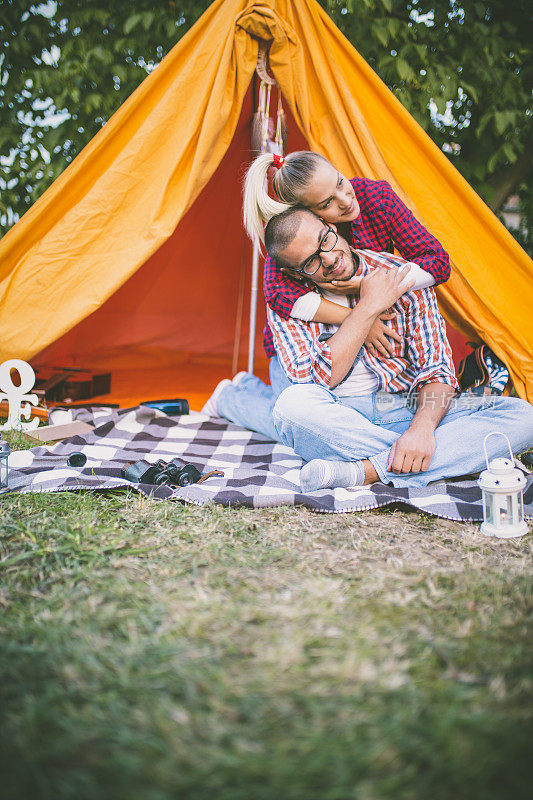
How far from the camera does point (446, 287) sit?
2.19 metres

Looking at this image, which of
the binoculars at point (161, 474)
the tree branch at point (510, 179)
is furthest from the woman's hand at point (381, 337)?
the tree branch at point (510, 179)

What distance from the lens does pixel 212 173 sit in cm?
218

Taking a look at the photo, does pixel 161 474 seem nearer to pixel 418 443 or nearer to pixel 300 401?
pixel 300 401

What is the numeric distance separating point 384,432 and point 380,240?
2.26 feet

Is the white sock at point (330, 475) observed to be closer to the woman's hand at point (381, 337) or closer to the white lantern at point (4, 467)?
the woman's hand at point (381, 337)

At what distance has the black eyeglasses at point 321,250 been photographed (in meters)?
1.63

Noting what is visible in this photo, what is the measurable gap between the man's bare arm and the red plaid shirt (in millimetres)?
467

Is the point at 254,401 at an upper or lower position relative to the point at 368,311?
lower

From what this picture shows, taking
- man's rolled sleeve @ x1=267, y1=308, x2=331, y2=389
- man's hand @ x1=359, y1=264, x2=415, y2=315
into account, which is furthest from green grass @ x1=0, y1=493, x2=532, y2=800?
man's hand @ x1=359, y1=264, x2=415, y2=315

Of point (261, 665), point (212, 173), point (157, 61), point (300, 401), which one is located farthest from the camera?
point (157, 61)

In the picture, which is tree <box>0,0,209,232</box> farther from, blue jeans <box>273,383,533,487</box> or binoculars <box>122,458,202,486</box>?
blue jeans <box>273,383,533,487</box>

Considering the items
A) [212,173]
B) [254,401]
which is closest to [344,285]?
[254,401]

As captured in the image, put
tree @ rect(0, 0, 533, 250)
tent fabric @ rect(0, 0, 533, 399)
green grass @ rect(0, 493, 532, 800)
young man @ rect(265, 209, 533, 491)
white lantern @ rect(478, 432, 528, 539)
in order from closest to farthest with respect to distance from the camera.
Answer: green grass @ rect(0, 493, 532, 800), white lantern @ rect(478, 432, 528, 539), young man @ rect(265, 209, 533, 491), tent fabric @ rect(0, 0, 533, 399), tree @ rect(0, 0, 533, 250)

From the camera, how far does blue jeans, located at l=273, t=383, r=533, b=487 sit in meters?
1.61
